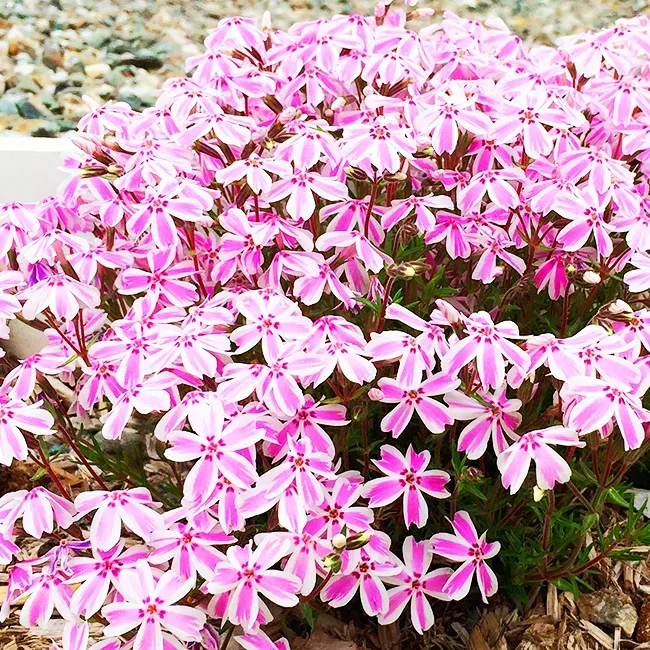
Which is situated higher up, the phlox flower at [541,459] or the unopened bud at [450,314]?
the unopened bud at [450,314]

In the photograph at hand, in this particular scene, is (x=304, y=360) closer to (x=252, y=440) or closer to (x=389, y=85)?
(x=252, y=440)

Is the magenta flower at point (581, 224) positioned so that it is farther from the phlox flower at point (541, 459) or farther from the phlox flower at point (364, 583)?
the phlox flower at point (364, 583)

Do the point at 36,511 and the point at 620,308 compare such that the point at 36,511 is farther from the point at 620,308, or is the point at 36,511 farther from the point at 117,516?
the point at 620,308

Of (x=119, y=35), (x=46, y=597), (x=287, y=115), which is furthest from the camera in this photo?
(x=119, y=35)

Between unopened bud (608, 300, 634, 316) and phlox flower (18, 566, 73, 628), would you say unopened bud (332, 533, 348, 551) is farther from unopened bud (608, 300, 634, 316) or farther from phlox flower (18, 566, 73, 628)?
unopened bud (608, 300, 634, 316)

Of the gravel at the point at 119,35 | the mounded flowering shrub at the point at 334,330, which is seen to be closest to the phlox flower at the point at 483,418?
the mounded flowering shrub at the point at 334,330

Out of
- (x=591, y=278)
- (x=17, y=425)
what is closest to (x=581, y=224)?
(x=591, y=278)

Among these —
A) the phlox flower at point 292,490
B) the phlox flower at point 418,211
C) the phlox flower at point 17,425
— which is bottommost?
the phlox flower at point 17,425

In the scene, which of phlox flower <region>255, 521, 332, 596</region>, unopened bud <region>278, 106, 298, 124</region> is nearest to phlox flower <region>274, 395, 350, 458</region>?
phlox flower <region>255, 521, 332, 596</region>
